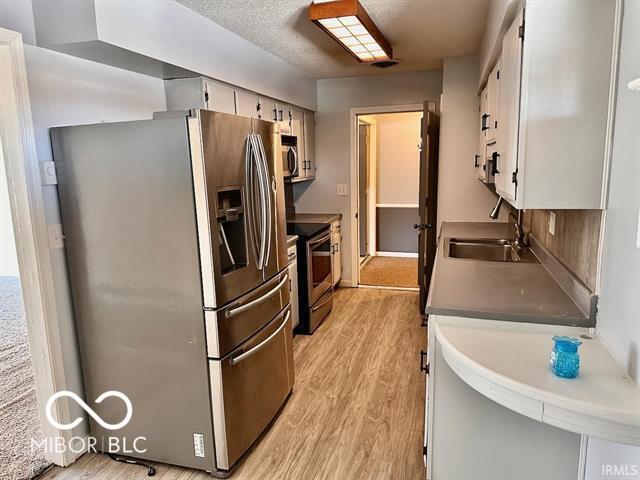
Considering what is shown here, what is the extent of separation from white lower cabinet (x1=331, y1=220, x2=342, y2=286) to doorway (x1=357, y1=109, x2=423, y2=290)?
3.75ft

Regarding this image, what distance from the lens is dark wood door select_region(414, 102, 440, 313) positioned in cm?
370

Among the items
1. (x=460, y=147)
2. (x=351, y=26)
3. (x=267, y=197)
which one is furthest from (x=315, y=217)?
(x=267, y=197)

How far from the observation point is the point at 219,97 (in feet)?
9.48

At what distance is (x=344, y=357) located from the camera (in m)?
3.31

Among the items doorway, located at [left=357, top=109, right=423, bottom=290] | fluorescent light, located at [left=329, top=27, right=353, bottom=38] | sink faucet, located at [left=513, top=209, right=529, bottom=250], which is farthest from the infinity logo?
doorway, located at [left=357, top=109, right=423, bottom=290]

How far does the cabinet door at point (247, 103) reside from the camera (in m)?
3.15

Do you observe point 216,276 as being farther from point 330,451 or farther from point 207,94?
point 207,94

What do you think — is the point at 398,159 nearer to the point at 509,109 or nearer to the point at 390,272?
the point at 390,272

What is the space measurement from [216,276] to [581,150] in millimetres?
1522

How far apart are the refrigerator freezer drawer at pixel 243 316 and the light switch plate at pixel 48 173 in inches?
38.9

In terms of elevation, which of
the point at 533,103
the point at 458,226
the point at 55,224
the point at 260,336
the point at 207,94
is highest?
the point at 207,94

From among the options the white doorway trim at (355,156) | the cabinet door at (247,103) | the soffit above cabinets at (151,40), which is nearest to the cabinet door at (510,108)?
the soffit above cabinets at (151,40)

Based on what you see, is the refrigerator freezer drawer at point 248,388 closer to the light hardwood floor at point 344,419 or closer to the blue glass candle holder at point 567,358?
the light hardwood floor at point 344,419

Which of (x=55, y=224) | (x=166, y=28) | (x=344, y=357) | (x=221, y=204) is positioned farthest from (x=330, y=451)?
(x=166, y=28)
